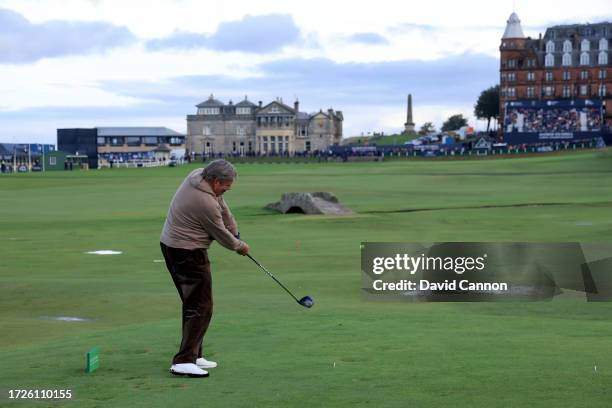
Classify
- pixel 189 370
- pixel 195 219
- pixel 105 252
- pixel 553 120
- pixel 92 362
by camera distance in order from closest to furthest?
1. pixel 189 370
2. pixel 92 362
3. pixel 195 219
4. pixel 105 252
5. pixel 553 120

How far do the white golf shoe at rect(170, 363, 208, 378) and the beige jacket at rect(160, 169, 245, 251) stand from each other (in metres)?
1.25

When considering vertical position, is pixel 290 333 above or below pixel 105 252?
above

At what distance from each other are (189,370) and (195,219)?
5.22 feet

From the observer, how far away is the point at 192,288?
11.2 m

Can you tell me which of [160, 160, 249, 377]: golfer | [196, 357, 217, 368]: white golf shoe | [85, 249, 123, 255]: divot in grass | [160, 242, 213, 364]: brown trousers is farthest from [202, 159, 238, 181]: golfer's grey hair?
[85, 249, 123, 255]: divot in grass

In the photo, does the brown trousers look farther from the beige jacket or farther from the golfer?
the beige jacket

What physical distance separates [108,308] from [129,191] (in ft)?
184

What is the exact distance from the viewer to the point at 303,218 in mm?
41344

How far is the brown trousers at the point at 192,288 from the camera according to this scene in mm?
11195

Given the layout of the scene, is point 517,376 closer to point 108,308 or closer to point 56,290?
point 108,308

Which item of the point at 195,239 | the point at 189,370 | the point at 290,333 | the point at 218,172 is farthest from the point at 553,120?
the point at 189,370

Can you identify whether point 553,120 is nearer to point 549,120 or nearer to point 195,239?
point 549,120

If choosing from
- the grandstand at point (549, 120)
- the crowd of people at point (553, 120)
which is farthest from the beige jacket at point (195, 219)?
the crowd of people at point (553, 120)

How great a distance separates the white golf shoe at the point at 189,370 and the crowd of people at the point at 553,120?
603ft
